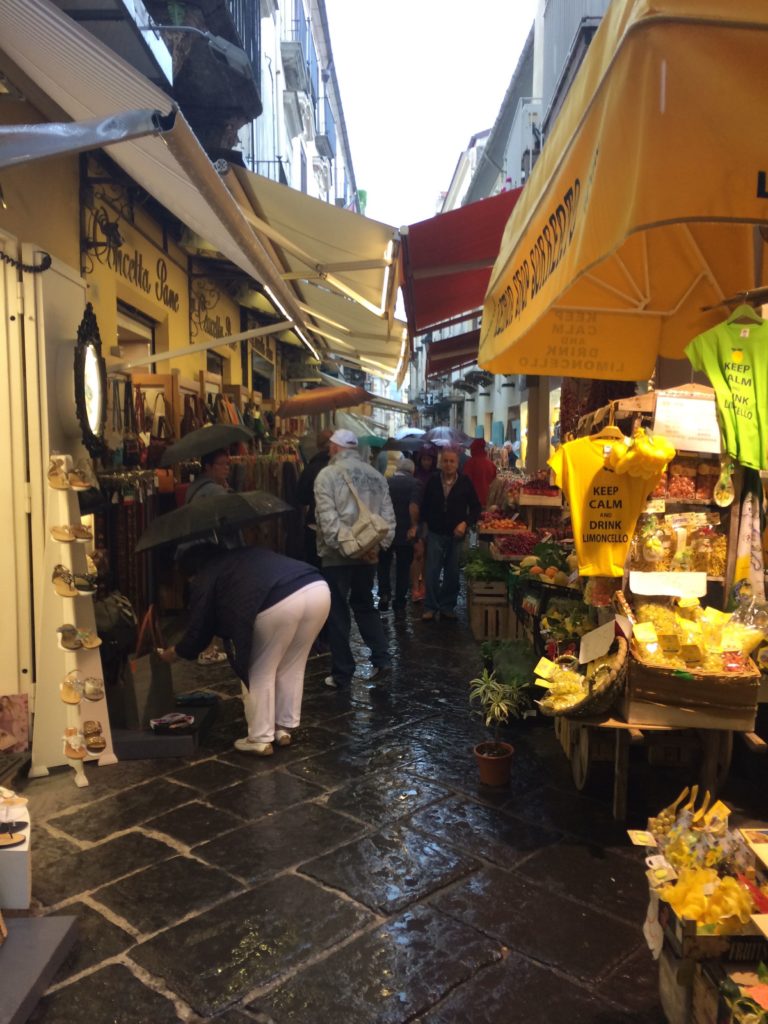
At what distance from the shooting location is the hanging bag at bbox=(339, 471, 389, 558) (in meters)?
5.52

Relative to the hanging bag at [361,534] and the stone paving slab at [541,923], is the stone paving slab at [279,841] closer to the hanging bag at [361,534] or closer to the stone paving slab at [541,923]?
the stone paving slab at [541,923]

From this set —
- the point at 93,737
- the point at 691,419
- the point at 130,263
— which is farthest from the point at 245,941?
the point at 130,263

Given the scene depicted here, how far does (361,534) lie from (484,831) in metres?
2.47

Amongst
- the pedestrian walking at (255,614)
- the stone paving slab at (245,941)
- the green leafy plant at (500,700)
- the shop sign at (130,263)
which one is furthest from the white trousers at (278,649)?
the shop sign at (130,263)

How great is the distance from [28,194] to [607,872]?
4746 millimetres

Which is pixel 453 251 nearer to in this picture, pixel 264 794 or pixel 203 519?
pixel 203 519

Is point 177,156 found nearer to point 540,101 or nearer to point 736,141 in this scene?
point 736,141

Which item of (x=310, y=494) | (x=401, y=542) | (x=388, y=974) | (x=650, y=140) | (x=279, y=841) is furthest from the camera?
(x=401, y=542)

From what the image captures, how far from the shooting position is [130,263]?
6.45 meters

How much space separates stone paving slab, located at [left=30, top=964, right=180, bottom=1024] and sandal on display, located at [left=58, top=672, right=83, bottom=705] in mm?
1600

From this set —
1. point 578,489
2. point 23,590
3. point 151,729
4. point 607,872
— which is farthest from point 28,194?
point 607,872

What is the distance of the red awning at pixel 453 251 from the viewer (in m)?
6.64

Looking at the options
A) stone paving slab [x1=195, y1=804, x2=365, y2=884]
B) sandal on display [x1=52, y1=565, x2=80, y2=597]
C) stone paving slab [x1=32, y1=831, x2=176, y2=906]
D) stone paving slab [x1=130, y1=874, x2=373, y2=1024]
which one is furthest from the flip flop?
stone paving slab [x1=130, y1=874, x2=373, y2=1024]

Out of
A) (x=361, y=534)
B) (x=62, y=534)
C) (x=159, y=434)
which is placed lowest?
(x=361, y=534)
